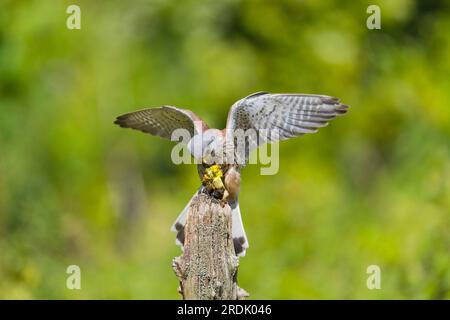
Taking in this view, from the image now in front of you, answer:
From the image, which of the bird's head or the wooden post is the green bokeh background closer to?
the bird's head

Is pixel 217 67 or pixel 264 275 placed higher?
pixel 217 67

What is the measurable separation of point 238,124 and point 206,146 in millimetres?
420

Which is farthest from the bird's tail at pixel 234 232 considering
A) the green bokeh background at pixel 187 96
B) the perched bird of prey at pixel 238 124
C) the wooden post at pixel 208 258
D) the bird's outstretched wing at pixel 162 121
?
the green bokeh background at pixel 187 96

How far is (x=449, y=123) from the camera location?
12.5 meters

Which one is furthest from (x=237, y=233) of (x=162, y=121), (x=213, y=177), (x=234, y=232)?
(x=162, y=121)

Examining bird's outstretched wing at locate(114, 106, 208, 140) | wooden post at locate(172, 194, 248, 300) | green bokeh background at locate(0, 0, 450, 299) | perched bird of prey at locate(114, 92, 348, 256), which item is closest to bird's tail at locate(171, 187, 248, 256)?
perched bird of prey at locate(114, 92, 348, 256)

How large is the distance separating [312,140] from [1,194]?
428cm

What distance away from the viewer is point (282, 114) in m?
6.41

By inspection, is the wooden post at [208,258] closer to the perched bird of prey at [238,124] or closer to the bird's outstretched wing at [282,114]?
the perched bird of prey at [238,124]

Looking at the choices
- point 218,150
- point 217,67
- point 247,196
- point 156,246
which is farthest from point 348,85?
point 218,150

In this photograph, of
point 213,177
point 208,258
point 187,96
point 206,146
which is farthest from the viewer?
point 187,96

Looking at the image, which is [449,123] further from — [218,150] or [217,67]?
[218,150]

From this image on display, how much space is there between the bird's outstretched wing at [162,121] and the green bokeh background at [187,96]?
4576 millimetres

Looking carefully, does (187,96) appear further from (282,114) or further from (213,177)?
(213,177)
